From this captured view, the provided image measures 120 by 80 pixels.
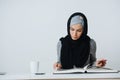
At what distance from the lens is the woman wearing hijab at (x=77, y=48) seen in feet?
5.63

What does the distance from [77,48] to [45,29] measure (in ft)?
1.54

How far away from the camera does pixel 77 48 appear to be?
5.67 ft

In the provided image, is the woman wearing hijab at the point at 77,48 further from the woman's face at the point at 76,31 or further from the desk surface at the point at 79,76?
the desk surface at the point at 79,76

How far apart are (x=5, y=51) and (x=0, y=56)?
2.3 inches

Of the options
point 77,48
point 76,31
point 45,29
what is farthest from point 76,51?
point 45,29

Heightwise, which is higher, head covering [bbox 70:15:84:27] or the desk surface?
head covering [bbox 70:15:84:27]

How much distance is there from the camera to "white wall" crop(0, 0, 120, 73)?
2.07 m

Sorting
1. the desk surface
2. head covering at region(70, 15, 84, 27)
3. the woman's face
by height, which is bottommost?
the desk surface

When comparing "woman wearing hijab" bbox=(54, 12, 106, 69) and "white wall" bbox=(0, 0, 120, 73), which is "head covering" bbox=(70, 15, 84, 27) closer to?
"woman wearing hijab" bbox=(54, 12, 106, 69)

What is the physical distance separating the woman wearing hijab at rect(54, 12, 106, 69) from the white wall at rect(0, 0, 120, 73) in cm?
32

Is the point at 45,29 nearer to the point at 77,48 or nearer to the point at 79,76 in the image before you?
the point at 77,48

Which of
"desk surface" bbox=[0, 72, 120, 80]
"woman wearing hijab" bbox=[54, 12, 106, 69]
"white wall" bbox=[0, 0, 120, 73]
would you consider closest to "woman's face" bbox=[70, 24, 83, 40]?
"woman wearing hijab" bbox=[54, 12, 106, 69]

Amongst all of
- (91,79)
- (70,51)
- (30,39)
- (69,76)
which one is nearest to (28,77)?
(69,76)

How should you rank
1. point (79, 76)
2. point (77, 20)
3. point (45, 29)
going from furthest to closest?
point (45, 29) → point (77, 20) → point (79, 76)
